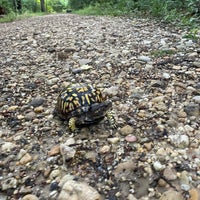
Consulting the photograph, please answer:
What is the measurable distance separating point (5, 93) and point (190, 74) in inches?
122

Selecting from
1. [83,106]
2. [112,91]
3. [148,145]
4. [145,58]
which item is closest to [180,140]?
[148,145]

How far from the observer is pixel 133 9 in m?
12.3

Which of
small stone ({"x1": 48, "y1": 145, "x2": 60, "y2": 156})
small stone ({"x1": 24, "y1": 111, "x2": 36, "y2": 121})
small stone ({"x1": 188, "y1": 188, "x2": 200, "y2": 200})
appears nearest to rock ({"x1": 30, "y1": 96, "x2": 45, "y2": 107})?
small stone ({"x1": 24, "y1": 111, "x2": 36, "y2": 121})

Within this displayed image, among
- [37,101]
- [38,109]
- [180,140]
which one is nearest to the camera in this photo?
[180,140]

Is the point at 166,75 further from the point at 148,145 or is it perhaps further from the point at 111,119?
the point at 148,145

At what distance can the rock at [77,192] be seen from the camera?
88.9 inches

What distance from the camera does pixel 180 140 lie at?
2.91 metres

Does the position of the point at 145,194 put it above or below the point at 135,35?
below

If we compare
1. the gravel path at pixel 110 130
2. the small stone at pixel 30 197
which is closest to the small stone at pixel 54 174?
the gravel path at pixel 110 130

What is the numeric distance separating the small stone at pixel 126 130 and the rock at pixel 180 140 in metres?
0.46

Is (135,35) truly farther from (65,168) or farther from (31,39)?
(65,168)

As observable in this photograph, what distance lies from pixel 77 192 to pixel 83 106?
1122 mm

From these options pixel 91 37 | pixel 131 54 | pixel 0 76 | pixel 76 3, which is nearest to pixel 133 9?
pixel 91 37

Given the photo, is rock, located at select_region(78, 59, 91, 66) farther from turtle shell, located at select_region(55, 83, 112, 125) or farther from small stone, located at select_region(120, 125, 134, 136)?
small stone, located at select_region(120, 125, 134, 136)
